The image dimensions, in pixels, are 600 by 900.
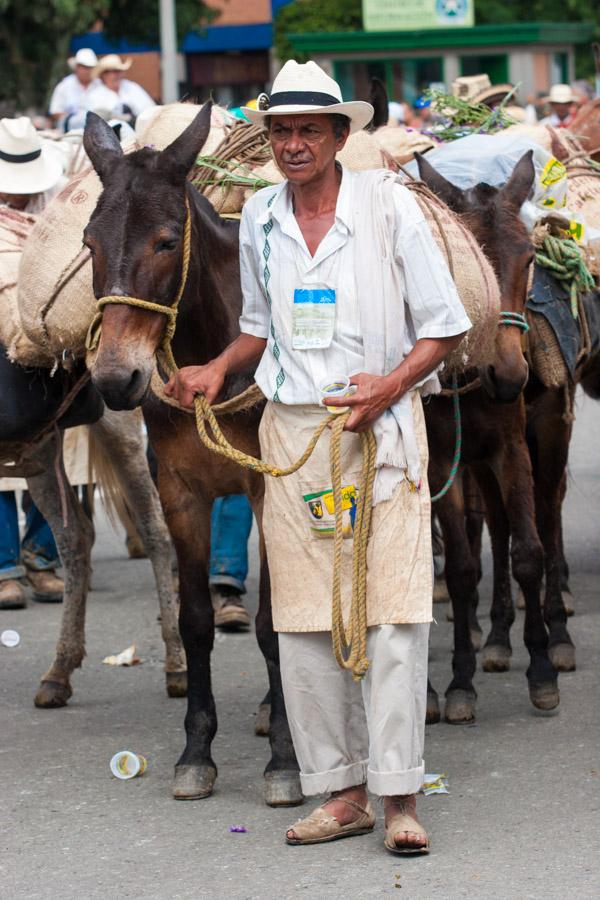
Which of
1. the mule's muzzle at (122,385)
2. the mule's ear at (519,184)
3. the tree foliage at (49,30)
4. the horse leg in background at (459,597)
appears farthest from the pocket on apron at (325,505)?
the tree foliage at (49,30)

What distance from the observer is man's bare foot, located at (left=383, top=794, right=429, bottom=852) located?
4.80 metres

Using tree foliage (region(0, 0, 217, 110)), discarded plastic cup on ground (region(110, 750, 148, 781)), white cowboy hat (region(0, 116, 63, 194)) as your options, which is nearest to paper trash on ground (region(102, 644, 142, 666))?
discarded plastic cup on ground (region(110, 750, 148, 781))

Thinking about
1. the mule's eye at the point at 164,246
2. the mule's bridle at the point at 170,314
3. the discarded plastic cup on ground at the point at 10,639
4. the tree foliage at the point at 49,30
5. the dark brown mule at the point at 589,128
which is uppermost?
the tree foliage at the point at 49,30

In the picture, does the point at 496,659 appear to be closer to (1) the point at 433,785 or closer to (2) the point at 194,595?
(1) the point at 433,785

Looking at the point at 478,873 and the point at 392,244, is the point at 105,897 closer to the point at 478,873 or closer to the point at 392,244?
the point at 478,873

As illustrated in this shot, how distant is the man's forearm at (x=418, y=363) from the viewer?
4723 millimetres

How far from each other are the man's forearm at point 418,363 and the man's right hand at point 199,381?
2.01 feet

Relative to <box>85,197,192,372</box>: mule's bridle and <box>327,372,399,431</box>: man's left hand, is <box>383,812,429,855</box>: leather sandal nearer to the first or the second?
<box>327,372,399,431</box>: man's left hand

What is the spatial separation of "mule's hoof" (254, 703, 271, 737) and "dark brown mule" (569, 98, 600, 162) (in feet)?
12.2

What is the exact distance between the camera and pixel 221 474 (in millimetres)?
5711

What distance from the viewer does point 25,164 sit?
26.6 ft

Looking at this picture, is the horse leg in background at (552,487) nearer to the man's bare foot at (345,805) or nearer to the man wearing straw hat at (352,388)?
the man's bare foot at (345,805)

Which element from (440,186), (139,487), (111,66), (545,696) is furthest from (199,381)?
(111,66)

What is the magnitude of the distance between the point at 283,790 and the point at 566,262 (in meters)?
2.62
